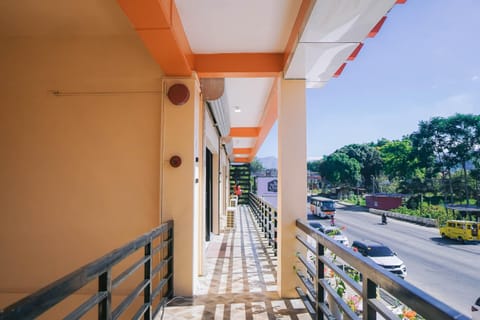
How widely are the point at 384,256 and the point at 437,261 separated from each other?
14.5ft

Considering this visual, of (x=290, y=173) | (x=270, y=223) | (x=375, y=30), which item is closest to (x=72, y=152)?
(x=290, y=173)

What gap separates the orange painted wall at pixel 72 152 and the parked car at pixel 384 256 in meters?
7.28

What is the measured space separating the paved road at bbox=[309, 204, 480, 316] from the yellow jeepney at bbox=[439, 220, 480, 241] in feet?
1.10

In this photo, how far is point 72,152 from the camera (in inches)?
113

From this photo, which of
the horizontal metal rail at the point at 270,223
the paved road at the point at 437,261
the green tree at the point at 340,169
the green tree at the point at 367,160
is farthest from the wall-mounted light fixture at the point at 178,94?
the green tree at the point at 367,160

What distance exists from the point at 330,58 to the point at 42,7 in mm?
2434

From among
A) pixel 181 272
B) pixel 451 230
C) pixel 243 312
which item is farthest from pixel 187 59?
pixel 451 230

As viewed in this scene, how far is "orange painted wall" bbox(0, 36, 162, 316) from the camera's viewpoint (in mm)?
2832

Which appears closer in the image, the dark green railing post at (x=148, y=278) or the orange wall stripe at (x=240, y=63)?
the dark green railing post at (x=148, y=278)

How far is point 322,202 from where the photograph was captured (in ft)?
56.8

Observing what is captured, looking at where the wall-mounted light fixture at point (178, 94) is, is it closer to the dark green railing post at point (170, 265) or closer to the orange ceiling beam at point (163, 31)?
the orange ceiling beam at point (163, 31)

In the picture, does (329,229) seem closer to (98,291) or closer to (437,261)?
(98,291)

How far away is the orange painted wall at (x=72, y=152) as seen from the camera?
→ 111 inches

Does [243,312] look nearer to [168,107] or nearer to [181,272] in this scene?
[181,272]
